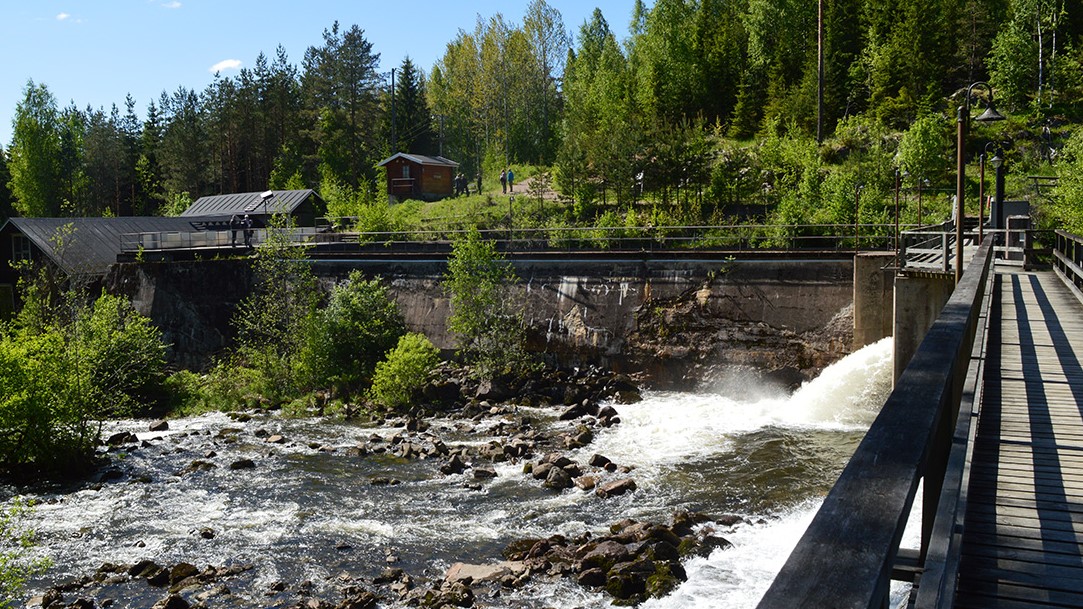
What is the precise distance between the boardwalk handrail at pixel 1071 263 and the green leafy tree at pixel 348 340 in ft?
69.2

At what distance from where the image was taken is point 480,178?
6819 cm

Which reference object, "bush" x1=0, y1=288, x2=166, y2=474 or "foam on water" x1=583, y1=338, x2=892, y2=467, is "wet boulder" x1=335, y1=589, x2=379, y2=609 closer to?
"foam on water" x1=583, y1=338, x2=892, y2=467

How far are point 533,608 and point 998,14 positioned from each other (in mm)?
56702

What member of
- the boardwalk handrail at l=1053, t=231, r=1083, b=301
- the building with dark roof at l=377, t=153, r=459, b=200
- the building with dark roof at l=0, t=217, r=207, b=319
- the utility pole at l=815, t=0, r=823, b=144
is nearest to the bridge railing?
the building with dark roof at l=0, t=217, r=207, b=319

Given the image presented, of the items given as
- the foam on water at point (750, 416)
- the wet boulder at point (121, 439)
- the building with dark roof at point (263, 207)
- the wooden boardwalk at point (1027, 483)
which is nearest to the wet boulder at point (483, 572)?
the foam on water at point (750, 416)

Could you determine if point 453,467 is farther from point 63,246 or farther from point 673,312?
point 63,246

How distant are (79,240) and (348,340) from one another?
63.2 feet

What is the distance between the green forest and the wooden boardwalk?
50.4 ft

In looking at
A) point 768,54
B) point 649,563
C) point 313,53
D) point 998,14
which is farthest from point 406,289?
point 313,53

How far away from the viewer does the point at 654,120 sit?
44594 millimetres

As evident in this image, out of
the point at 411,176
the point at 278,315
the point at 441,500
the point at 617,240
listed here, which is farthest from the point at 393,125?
the point at 441,500

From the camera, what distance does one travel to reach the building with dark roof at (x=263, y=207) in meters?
54.4

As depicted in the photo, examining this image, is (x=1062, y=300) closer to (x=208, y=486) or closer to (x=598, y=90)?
(x=208, y=486)

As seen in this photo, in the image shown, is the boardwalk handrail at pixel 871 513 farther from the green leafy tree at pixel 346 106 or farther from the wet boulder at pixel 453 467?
the green leafy tree at pixel 346 106
